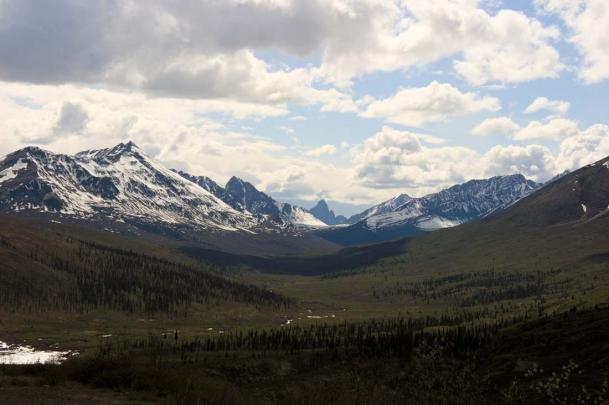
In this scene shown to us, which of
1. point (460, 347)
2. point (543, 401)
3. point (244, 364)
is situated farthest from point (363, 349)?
point (543, 401)

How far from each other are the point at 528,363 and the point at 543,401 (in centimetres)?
4178

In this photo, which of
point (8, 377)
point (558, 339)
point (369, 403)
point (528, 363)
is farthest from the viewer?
point (558, 339)

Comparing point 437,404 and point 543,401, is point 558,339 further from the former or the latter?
point 437,404

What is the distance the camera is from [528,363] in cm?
12862

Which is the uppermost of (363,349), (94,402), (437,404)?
(94,402)

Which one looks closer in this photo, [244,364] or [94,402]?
[94,402]

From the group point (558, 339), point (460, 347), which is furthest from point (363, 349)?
point (558, 339)

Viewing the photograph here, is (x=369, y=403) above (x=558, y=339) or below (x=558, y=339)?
above

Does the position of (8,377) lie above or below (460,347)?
above

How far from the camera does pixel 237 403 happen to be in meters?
→ 36.5

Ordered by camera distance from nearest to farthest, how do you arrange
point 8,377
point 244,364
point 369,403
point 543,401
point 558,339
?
1. point 369,403
2. point 8,377
3. point 543,401
4. point 558,339
5. point 244,364

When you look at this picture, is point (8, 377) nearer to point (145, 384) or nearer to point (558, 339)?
point (145, 384)

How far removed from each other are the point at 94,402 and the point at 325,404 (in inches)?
554

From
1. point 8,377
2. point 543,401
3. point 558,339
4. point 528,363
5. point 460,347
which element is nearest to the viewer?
point 8,377
